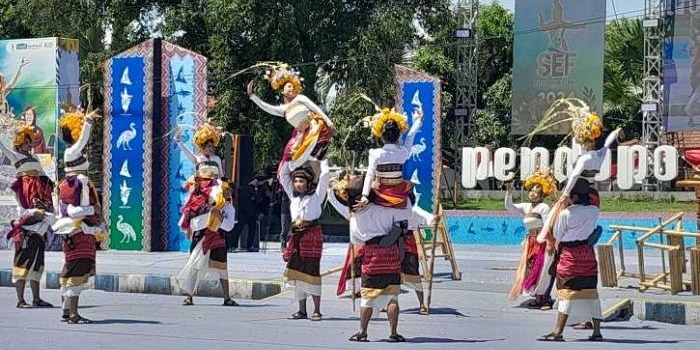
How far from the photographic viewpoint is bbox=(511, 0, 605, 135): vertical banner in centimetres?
3388

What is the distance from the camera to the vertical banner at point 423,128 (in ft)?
68.3

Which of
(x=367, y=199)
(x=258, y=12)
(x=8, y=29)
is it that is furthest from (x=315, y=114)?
(x=8, y=29)

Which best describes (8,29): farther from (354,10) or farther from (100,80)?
(354,10)

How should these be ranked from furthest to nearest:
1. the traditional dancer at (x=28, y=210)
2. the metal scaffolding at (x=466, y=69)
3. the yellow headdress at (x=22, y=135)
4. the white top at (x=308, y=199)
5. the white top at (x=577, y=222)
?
the metal scaffolding at (x=466, y=69)
the traditional dancer at (x=28, y=210)
the yellow headdress at (x=22, y=135)
the white top at (x=308, y=199)
the white top at (x=577, y=222)

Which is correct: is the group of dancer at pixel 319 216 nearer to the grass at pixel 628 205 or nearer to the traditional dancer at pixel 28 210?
the traditional dancer at pixel 28 210

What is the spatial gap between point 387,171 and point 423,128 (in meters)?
10.5

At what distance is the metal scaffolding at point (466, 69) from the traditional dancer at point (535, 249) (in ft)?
69.7

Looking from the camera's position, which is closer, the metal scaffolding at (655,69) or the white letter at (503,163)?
the white letter at (503,163)

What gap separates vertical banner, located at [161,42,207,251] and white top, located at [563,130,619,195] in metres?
11.4

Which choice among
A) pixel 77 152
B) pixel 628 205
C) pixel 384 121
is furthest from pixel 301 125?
pixel 628 205

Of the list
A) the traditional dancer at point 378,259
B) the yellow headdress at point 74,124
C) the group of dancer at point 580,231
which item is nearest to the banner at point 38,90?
the yellow headdress at point 74,124

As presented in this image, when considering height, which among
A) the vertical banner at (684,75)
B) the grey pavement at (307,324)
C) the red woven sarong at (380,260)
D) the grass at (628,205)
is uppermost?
the vertical banner at (684,75)

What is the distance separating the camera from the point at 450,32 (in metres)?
36.1

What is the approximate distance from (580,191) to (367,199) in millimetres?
1942
